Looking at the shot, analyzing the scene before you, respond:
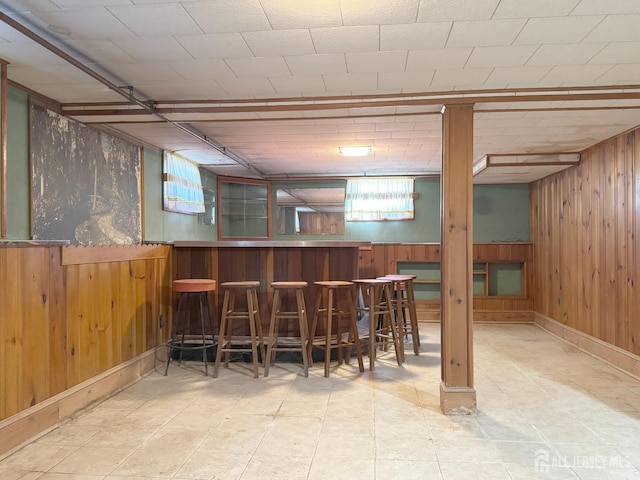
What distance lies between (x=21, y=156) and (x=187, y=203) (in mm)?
2635

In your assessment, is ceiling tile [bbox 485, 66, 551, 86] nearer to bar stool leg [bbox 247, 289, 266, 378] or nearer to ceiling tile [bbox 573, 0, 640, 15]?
ceiling tile [bbox 573, 0, 640, 15]

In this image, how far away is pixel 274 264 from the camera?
179 inches

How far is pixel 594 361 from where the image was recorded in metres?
4.60

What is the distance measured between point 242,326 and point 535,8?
11.9ft

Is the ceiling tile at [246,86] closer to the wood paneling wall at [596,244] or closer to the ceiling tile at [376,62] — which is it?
the ceiling tile at [376,62]

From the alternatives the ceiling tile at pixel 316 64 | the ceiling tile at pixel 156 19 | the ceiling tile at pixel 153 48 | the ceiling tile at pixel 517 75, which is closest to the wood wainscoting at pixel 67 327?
the ceiling tile at pixel 153 48

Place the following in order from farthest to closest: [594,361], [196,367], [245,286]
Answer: [594,361]
[196,367]
[245,286]

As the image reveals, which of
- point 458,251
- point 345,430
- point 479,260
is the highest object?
point 458,251

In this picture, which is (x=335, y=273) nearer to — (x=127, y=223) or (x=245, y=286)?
(x=245, y=286)

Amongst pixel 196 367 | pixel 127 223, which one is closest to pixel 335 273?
pixel 196 367

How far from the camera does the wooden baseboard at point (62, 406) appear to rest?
2543 millimetres

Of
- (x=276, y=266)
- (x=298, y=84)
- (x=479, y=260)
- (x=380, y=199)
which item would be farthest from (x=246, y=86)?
(x=479, y=260)

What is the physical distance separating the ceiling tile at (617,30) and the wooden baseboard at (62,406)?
148 inches

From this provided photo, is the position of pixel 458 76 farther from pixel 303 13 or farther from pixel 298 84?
pixel 303 13
